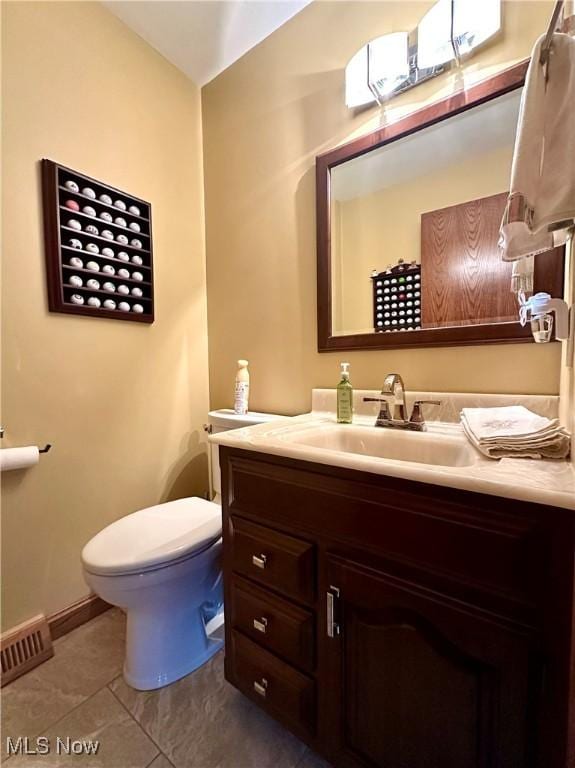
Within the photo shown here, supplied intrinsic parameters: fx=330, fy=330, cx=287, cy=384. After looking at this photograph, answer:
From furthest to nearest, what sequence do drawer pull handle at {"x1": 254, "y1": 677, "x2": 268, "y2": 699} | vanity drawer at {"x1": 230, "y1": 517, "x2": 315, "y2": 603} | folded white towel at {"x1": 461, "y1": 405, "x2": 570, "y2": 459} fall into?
1. drawer pull handle at {"x1": 254, "y1": 677, "x2": 268, "y2": 699}
2. vanity drawer at {"x1": 230, "y1": 517, "x2": 315, "y2": 603}
3. folded white towel at {"x1": 461, "y1": 405, "x2": 570, "y2": 459}

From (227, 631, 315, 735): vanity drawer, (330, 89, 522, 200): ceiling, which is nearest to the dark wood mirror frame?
(330, 89, 522, 200): ceiling

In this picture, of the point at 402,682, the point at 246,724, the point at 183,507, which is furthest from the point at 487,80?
the point at 246,724

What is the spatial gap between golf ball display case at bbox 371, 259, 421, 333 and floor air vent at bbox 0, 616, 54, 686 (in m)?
1.61

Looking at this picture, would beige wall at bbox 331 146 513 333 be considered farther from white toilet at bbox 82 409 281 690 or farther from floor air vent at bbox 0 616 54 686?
floor air vent at bbox 0 616 54 686

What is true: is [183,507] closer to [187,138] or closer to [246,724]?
[246,724]

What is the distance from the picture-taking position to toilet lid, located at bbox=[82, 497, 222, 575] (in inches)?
36.9

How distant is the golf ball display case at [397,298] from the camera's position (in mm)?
1129

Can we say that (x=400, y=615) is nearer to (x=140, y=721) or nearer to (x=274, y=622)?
(x=274, y=622)

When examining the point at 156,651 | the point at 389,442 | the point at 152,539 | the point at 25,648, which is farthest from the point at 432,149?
the point at 25,648

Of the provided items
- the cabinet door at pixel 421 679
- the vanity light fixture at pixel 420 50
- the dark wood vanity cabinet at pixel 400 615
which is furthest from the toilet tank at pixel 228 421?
the vanity light fixture at pixel 420 50

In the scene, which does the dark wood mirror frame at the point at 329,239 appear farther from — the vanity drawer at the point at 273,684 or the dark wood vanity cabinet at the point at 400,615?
the vanity drawer at the point at 273,684

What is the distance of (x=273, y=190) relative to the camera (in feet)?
4.77

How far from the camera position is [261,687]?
0.88 meters

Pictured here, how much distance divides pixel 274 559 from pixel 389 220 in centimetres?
115
